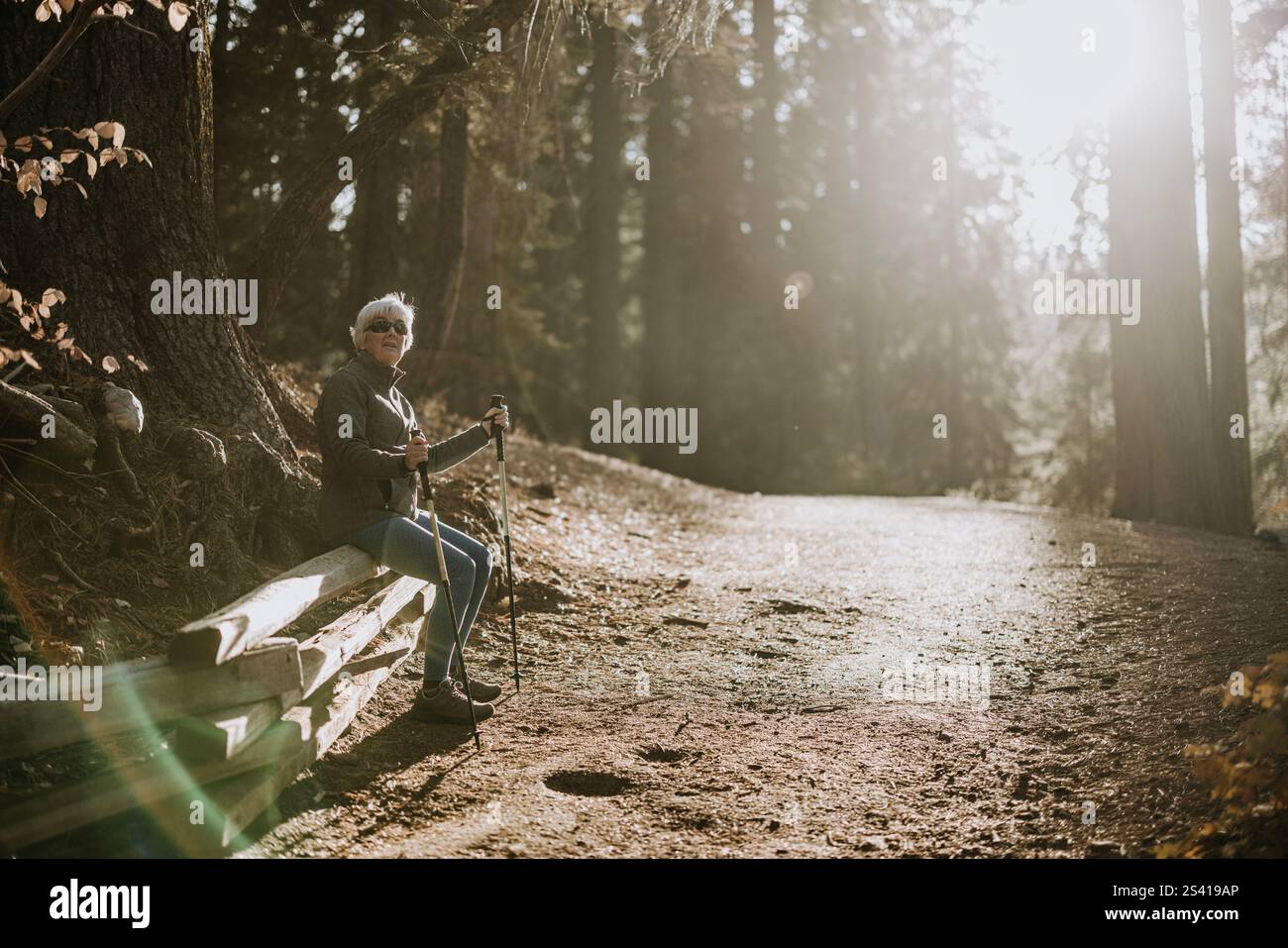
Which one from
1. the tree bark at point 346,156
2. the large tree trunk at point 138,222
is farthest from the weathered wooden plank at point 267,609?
the tree bark at point 346,156

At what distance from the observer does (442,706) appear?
221 inches

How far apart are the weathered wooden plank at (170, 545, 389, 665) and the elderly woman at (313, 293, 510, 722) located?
185 millimetres

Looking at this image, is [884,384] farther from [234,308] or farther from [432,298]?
[234,308]

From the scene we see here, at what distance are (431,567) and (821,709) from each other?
238 centimetres

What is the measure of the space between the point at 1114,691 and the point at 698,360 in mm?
21329

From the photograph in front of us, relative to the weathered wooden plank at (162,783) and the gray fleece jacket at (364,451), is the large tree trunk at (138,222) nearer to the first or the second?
the gray fleece jacket at (364,451)

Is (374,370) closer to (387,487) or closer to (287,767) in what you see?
(387,487)

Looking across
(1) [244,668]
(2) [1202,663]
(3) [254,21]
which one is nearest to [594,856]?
(1) [244,668]

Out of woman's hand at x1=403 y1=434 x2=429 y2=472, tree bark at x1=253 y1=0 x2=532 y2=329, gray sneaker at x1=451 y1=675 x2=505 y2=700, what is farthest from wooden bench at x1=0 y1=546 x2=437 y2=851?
tree bark at x1=253 y1=0 x2=532 y2=329

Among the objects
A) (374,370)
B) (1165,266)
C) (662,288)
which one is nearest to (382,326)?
(374,370)

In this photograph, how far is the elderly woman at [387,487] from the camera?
549 centimetres

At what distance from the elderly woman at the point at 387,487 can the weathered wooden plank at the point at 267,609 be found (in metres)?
0.18

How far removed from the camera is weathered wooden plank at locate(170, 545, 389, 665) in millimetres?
3703

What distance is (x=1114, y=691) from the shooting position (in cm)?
585
